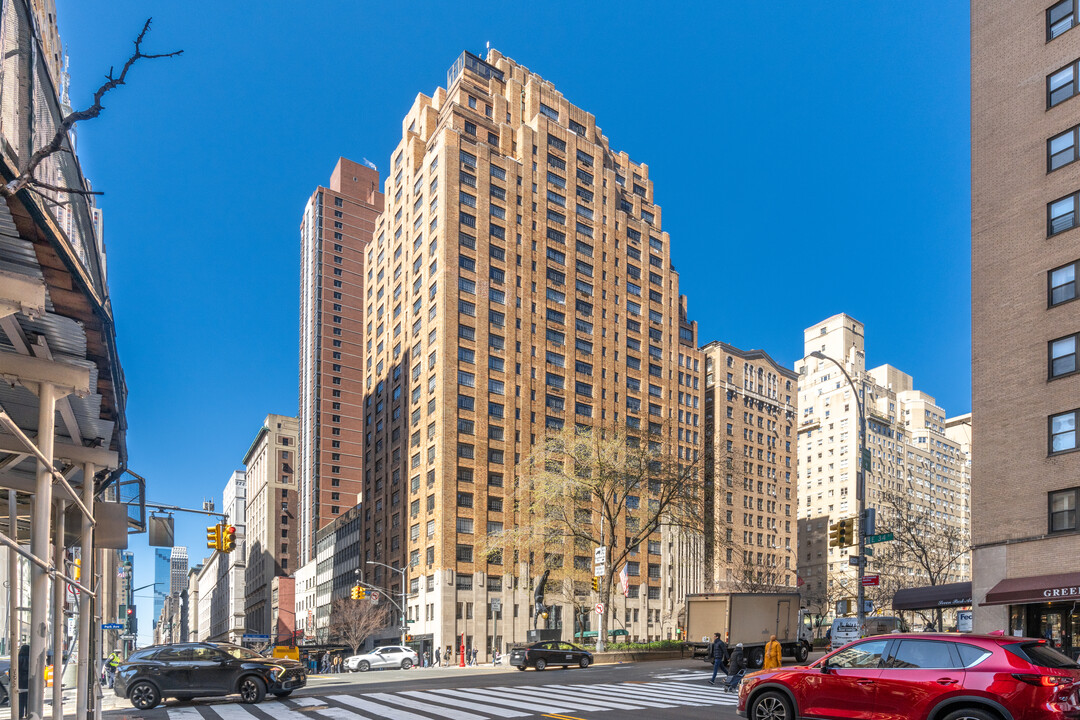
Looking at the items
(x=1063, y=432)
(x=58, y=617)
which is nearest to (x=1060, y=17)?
(x=1063, y=432)

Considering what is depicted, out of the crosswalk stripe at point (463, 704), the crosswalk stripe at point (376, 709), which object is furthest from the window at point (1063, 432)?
the crosswalk stripe at point (376, 709)

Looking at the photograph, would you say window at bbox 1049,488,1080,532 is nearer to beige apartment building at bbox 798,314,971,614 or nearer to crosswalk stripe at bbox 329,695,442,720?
Result: crosswalk stripe at bbox 329,695,442,720

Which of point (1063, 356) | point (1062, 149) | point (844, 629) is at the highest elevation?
point (1062, 149)

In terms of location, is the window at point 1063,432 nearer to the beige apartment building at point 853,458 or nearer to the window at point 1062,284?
the window at point 1062,284

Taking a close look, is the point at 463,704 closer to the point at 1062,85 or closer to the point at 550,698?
the point at 550,698

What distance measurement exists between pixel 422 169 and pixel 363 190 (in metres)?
73.0

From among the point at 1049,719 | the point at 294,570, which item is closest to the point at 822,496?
the point at 294,570

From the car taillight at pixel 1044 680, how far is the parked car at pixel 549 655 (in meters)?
29.8

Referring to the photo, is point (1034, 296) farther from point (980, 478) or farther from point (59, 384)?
point (59, 384)

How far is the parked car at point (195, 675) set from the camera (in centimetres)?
2080

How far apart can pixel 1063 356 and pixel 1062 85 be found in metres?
10.3

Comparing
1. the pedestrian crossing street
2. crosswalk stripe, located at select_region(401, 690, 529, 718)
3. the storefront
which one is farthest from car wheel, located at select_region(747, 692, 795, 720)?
the storefront

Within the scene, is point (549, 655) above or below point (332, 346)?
below

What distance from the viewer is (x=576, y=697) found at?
69.7 feet
